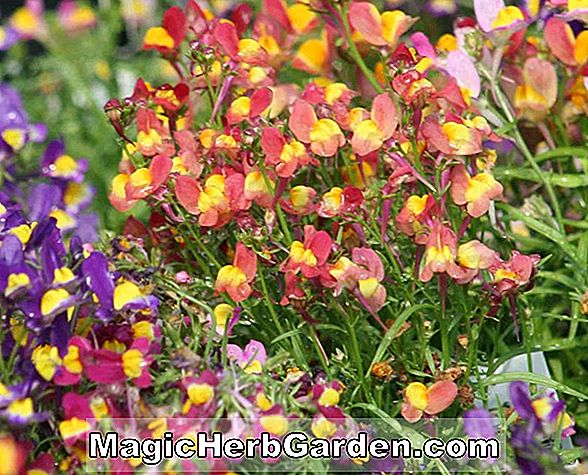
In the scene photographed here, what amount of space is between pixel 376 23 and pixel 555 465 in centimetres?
51

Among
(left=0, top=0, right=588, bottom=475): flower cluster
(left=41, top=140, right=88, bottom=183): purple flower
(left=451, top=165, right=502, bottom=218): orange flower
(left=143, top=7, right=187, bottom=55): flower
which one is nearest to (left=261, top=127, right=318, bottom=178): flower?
(left=0, top=0, right=588, bottom=475): flower cluster

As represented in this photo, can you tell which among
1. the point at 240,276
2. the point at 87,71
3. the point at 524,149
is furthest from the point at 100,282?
the point at 87,71

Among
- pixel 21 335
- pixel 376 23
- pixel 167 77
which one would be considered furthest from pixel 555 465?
pixel 167 77

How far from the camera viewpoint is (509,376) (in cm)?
91

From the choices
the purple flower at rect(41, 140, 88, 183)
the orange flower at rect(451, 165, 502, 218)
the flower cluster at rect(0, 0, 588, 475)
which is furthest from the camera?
the purple flower at rect(41, 140, 88, 183)

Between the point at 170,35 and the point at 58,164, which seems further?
the point at 58,164

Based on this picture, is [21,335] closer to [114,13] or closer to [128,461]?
[128,461]

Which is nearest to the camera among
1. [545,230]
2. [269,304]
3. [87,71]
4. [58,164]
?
[269,304]

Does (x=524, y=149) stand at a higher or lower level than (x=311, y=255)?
higher

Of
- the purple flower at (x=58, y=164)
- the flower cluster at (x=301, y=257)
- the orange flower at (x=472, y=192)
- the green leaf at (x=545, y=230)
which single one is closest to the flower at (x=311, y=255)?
the flower cluster at (x=301, y=257)

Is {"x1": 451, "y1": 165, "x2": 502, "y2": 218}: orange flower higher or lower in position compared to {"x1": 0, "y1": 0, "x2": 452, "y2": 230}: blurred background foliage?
lower

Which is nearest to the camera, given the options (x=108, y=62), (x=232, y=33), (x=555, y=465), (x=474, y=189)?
(x=555, y=465)

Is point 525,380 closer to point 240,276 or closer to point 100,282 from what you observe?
point 240,276

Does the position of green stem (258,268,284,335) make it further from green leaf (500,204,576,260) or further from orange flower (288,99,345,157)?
green leaf (500,204,576,260)
